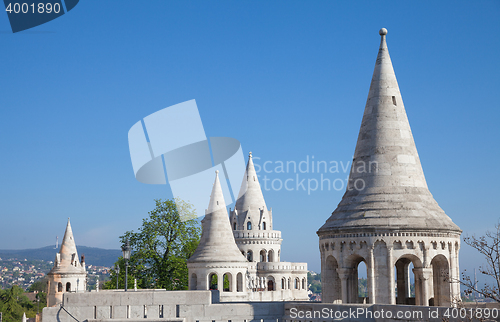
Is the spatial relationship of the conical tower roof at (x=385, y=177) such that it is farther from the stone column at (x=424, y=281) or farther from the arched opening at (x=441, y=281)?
the stone column at (x=424, y=281)

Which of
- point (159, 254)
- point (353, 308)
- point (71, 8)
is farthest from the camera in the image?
point (159, 254)

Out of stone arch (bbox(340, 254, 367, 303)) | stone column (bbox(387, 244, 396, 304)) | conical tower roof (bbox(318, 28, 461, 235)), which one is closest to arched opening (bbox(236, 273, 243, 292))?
conical tower roof (bbox(318, 28, 461, 235))

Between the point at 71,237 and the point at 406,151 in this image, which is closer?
the point at 406,151

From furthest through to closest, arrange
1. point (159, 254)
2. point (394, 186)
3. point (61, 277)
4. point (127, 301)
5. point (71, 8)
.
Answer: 1. point (61, 277)
2. point (159, 254)
3. point (71, 8)
4. point (394, 186)
5. point (127, 301)

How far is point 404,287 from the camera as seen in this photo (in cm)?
2055

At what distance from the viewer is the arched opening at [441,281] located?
17719 mm

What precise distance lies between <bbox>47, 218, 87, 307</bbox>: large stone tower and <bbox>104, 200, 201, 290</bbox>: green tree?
942 cm

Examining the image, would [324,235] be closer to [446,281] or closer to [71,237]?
[446,281]

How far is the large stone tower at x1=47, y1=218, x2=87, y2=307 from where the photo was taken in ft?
164

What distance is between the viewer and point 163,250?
4031cm

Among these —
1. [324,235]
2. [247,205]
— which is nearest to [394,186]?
[324,235]

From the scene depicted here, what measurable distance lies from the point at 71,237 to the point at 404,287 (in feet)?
122

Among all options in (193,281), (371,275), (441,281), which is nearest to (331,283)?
(371,275)

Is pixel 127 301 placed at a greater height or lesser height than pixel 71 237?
lesser
